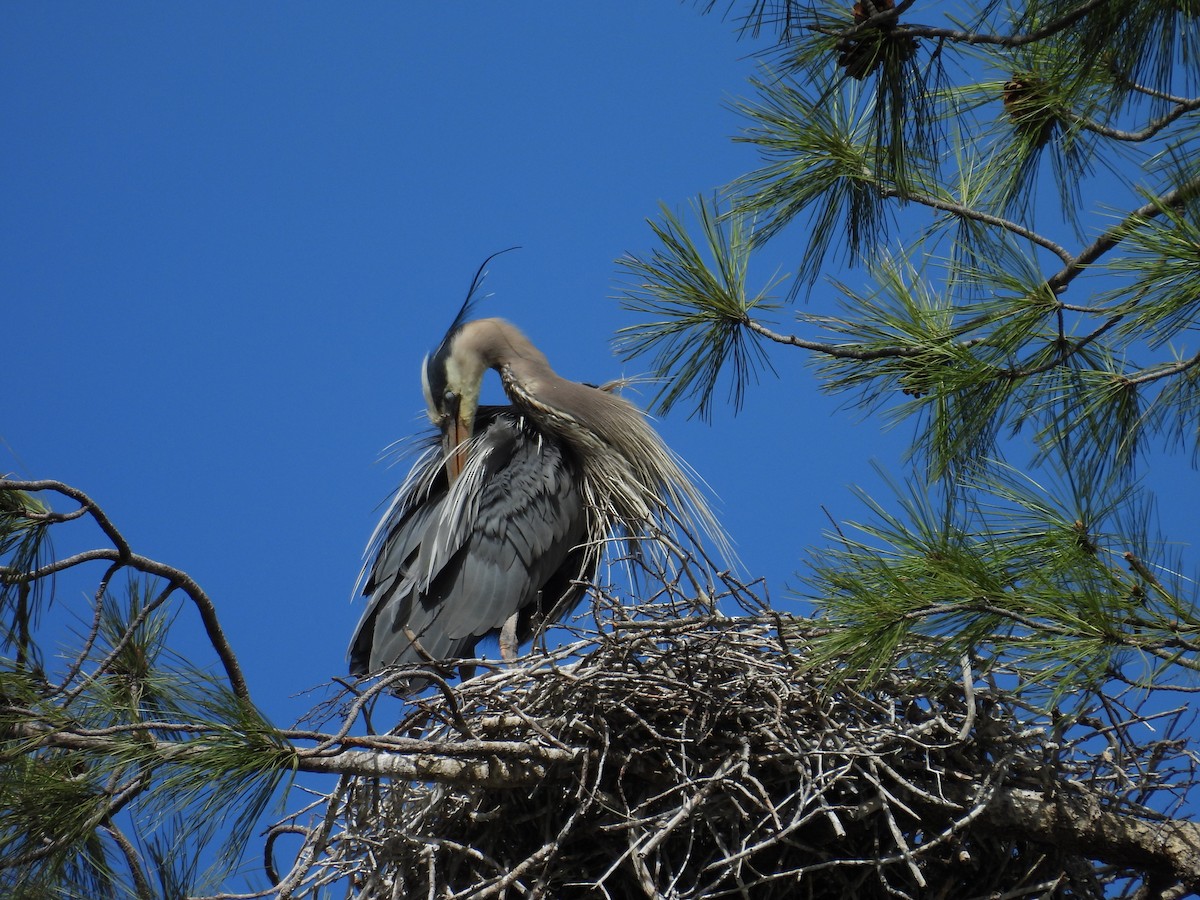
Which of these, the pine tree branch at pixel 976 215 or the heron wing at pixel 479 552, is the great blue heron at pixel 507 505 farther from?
the pine tree branch at pixel 976 215

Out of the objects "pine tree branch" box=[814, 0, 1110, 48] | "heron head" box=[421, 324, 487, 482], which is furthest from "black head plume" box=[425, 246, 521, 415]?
"pine tree branch" box=[814, 0, 1110, 48]

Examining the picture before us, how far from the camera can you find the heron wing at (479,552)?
12.1 ft

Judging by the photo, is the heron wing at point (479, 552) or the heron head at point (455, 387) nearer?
the heron wing at point (479, 552)

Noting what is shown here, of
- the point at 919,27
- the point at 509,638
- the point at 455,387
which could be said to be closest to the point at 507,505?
the point at 509,638

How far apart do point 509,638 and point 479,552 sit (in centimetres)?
25

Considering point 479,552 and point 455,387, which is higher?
point 455,387

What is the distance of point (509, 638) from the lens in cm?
377

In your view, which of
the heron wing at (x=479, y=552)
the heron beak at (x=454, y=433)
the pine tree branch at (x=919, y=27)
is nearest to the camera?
the pine tree branch at (x=919, y=27)

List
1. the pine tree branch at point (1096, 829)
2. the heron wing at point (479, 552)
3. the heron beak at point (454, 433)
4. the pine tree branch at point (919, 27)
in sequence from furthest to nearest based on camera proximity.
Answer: the heron beak at point (454, 433), the heron wing at point (479, 552), the pine tree branch at point (1096, 829), the pine tree branch at point (919, 27)

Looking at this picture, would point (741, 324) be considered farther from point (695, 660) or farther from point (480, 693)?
point (480, 693)

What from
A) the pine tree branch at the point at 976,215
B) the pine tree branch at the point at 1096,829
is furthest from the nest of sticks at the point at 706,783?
the pine tree branch at the point at 976,215

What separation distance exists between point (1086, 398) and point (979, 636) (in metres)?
0.52

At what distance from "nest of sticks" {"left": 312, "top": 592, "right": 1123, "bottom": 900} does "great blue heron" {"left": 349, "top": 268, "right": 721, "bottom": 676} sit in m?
1.26

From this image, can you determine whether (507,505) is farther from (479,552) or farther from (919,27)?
(919,27)
